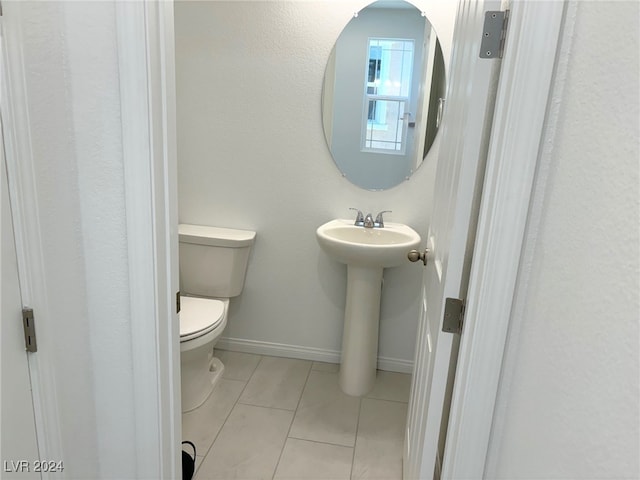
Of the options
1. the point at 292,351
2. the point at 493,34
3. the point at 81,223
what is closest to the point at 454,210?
the point at 493,34

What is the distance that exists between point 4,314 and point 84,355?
28cm

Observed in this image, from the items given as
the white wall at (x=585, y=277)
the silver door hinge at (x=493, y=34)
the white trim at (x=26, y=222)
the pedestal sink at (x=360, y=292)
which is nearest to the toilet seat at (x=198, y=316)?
the pedestal sink at (x=360, y=292)

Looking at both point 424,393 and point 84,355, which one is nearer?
point 84,355

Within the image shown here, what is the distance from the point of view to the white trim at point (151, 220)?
3.06 ft

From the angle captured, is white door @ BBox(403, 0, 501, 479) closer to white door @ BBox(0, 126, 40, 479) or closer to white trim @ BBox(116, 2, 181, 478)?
white trim @ BBox(116, 2, 181, 478)

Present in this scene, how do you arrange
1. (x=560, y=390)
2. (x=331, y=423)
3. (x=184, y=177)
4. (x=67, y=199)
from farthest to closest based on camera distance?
(x=184, y=177), (x=331, y=423), (x=67, y=199), (x=560, y=390)

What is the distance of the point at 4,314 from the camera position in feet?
2.91

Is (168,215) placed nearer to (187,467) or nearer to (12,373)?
(12,373)

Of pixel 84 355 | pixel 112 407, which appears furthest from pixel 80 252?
pixel 112 407

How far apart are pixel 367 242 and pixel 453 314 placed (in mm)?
1245

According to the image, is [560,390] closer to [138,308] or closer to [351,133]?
[138,308]

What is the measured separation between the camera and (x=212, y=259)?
240 centimetres

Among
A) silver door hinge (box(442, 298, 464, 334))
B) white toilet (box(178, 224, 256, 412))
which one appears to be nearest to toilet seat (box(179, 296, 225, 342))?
white toilet (box(178, 224, 256, 412))

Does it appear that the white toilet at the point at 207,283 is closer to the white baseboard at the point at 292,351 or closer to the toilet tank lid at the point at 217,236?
the toilet tank lid at the point at 217,236
